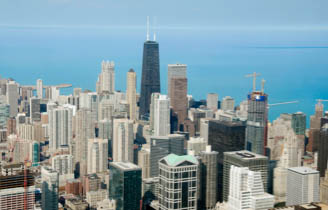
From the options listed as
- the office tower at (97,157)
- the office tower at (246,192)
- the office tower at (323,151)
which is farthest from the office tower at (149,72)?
the office tower at (246,192)

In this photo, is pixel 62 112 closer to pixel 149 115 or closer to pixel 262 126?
pixel 149 115

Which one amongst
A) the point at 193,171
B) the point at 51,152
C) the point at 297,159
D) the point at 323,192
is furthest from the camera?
the point at 51,152

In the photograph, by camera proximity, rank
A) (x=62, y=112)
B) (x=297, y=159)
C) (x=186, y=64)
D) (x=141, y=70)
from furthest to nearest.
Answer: (x=141, y=70) < (x=186, y=64) < (x=62, y=112) < (x=297, y=159)

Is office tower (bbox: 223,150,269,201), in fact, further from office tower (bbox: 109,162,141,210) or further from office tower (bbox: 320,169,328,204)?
office tower (bbox: 109,162,141,210)


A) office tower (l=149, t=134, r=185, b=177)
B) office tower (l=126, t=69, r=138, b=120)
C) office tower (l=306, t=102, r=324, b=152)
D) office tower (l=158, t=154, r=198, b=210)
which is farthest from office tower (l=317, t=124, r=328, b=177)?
office tower (l=126, t=69, r=138, b=120)

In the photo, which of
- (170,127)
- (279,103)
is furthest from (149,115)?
(279,103)

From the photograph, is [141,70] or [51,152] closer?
[51,152]
